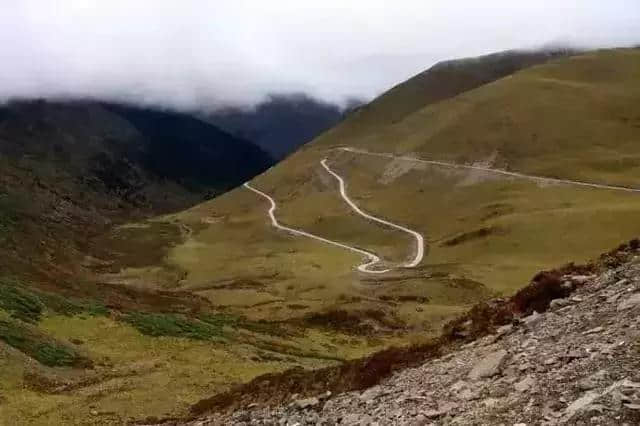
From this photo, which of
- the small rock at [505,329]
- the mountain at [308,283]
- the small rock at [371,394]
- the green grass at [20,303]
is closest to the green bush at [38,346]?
the mountain at [308,283]

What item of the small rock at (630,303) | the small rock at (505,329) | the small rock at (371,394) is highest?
the small rock at (630,303)

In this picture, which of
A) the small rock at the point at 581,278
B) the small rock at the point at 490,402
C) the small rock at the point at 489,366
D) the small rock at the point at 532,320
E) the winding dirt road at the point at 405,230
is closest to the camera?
the small rock at the point at 490,402

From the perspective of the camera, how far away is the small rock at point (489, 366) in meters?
20.0

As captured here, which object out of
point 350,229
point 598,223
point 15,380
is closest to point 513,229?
point 598,223

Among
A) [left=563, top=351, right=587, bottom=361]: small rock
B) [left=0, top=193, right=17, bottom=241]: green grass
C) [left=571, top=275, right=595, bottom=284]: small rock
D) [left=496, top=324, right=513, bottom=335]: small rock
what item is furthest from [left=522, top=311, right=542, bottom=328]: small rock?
[left=0, top=193, right=17, bottom=241]: green grass

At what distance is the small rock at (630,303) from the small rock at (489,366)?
3.38 metres

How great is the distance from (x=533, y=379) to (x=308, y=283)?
74332mm

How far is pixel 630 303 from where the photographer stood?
20797 mm

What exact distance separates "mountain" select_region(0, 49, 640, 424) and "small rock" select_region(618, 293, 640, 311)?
366 cm

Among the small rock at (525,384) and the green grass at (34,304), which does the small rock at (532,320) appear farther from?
the green grass at (34,304)

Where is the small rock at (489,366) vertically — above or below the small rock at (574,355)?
below

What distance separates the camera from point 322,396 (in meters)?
23.7

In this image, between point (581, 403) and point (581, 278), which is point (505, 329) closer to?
point (581, 278)

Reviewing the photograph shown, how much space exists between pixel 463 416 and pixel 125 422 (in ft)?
63.6
